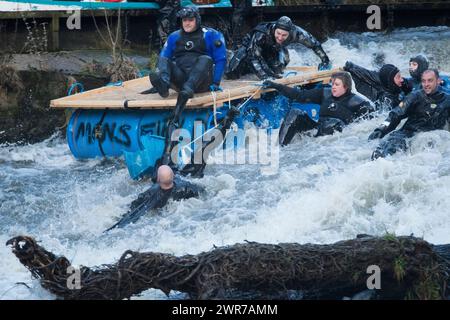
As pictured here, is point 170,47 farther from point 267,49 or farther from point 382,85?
point 382,85

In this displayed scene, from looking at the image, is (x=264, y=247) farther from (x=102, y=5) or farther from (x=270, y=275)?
(x=102, y=5)

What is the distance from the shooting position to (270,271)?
645 centimetres

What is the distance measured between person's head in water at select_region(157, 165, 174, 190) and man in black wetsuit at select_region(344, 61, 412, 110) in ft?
12.3

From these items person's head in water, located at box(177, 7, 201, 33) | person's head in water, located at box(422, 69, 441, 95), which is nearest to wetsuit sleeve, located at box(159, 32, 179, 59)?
person's head in water, located at box(177, 7, 201, 33)

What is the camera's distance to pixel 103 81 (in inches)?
559

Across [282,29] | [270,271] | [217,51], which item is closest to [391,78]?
[282,29]

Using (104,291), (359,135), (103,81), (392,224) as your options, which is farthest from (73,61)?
(104,291)

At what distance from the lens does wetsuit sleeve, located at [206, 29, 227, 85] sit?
11.6 metres

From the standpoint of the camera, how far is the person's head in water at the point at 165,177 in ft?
31.2

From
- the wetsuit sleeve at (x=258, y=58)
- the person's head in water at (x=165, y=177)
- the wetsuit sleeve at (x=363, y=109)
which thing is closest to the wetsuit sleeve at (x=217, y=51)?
the wetsuit sleeve at (x=258, y=58)

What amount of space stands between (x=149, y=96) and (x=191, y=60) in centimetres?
70

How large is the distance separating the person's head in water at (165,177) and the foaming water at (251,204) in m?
0.21
